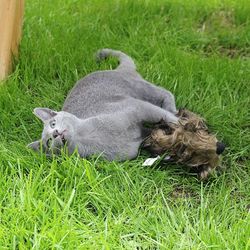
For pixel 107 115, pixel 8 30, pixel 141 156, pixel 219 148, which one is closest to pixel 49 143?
pixel 107 115

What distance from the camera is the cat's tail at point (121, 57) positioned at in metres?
3.06

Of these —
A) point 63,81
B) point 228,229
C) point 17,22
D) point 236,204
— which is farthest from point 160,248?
point 17,22

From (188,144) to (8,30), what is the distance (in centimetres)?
124

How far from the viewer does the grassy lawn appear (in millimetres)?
1976

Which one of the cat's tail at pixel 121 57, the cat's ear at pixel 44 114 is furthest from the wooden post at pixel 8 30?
the cat's ear at pixel 44 114

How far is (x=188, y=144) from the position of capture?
96.3 inches

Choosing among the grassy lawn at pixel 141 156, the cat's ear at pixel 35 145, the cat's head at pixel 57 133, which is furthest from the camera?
the cat's ear at pixel 35 145

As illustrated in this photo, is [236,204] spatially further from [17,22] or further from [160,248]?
[17,22]

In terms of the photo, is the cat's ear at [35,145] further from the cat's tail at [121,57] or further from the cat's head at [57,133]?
the cat's tail at [121,57]

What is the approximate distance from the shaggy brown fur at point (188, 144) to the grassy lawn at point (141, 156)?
0.06 meters

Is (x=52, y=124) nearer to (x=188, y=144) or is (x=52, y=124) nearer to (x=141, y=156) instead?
(x=141, y=156)

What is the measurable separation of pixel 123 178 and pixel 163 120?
41 cm

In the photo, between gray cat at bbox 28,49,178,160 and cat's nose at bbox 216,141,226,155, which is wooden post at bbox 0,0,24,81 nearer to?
gray cat at bbox 28,49,178,160

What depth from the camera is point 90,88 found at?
2760 mm
